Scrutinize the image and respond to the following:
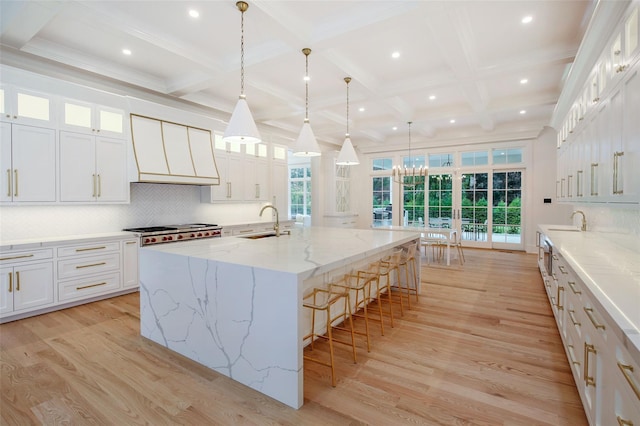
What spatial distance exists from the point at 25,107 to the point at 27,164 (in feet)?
2.10

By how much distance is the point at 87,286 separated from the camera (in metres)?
4.00

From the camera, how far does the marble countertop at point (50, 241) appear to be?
3.42 metres

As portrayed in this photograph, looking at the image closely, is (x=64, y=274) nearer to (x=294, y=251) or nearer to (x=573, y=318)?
(x=294, y=251)

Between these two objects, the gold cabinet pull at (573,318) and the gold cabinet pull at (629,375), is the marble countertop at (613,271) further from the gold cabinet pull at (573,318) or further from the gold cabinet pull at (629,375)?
the gold cabinet pull at (573,318)

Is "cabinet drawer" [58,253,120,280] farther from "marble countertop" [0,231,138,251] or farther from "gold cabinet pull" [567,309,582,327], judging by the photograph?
"gold cabinet pull" [567,309,582,327]

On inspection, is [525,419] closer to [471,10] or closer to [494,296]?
[494,296]

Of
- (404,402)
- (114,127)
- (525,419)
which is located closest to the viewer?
(525,419)

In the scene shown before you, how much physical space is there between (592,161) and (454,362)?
2384mm

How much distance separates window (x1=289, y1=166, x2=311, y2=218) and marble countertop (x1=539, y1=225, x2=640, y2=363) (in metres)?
7.66

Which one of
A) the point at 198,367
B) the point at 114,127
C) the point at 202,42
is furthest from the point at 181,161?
the point at 198,367

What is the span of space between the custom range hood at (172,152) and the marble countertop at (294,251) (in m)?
2.07

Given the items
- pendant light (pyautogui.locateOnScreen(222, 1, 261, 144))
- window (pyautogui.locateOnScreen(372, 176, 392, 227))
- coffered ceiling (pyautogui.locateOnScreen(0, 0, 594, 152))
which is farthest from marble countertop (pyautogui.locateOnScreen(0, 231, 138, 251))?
window (pyautogui.locateOnScreen(372, 176, 392, 227))

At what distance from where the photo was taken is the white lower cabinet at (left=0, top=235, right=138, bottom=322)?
11.2 feet

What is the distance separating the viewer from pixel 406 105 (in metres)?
6.25
